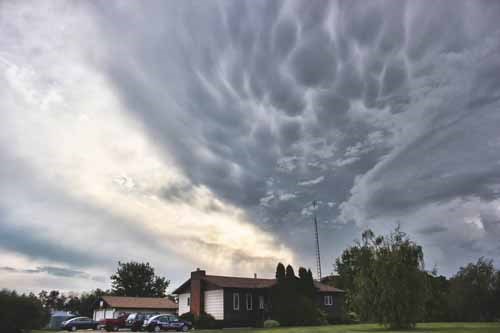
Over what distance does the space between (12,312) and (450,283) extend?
164 feet

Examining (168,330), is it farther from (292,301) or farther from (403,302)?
(403,302)

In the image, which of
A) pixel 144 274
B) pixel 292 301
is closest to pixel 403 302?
pixel 292 301

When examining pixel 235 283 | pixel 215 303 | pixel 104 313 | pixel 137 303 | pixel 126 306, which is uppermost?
pixel 235 283

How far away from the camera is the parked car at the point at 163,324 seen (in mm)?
37000

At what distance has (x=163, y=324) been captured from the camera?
→ 37.5 meters

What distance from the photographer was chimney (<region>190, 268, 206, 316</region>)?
164 ft

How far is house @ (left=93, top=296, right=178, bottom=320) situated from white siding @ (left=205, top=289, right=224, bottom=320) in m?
11.6

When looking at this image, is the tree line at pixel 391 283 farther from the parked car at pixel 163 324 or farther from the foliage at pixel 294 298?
the parked car at pixel 163 324

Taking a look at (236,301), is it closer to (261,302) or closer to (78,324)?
(261,302)

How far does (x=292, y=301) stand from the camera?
45156mm

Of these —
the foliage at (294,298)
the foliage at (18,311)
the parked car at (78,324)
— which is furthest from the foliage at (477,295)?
the foliage at (18,311)

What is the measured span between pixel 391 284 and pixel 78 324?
3140 centimetres

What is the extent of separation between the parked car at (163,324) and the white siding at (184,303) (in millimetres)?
14544

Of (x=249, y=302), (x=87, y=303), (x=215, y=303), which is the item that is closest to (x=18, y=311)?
(x=215, y=303)
